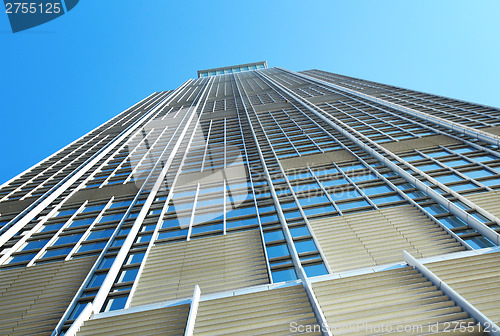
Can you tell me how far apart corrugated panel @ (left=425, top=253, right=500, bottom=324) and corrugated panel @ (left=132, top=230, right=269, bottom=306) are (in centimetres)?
485

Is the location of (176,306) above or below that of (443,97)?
below

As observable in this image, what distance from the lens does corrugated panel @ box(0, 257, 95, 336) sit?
335 inches

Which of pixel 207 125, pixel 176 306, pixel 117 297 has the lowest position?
pixel 117 297

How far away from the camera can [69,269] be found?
10.7 m

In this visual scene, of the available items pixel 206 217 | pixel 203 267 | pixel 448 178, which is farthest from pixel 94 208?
pixel 448 178

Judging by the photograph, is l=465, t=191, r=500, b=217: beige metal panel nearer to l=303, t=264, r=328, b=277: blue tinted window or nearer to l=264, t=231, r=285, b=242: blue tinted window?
l=303, t=264, r=328, b=277: blue tinted window

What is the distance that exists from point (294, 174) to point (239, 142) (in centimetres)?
935

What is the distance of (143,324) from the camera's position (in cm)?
723

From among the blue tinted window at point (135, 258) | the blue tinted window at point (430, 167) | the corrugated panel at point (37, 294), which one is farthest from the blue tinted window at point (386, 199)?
the corrugated panel at point (37, 294)

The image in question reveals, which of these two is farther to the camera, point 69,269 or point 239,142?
point 239,142

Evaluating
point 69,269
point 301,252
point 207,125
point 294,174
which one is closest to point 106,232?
point 69,269

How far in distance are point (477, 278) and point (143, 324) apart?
824 centimetres

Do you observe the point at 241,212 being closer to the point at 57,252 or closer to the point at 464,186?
the point at 57,252

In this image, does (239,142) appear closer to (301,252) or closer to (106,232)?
(106,232)
